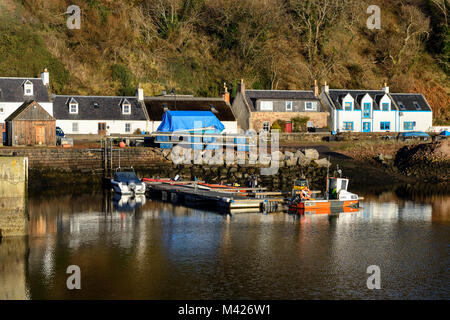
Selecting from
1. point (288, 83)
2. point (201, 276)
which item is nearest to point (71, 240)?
point (201, 276)

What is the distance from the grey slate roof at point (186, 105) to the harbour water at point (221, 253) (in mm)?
31249

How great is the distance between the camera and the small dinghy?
166ft

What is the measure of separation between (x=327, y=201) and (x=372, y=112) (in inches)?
1719

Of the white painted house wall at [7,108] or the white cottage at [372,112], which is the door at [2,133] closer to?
the white painted house wall at [7,108]

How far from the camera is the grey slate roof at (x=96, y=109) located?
72.2m

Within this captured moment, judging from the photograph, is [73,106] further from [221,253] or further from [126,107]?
[221,253]

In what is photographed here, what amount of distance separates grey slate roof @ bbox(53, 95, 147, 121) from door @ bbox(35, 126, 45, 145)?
10.3 metres

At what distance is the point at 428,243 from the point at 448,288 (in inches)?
320

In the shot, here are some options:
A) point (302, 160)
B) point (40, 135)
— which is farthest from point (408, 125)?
point (40, 135)

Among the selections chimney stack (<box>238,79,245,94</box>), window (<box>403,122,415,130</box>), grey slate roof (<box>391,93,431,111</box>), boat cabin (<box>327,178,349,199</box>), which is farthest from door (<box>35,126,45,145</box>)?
window (<box>403,122,415,130</box>)

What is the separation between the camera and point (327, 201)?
43.6 meters

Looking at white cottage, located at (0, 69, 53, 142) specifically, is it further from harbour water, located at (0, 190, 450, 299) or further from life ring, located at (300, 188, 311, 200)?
life ring, located at (300, 188, 311, 200)
